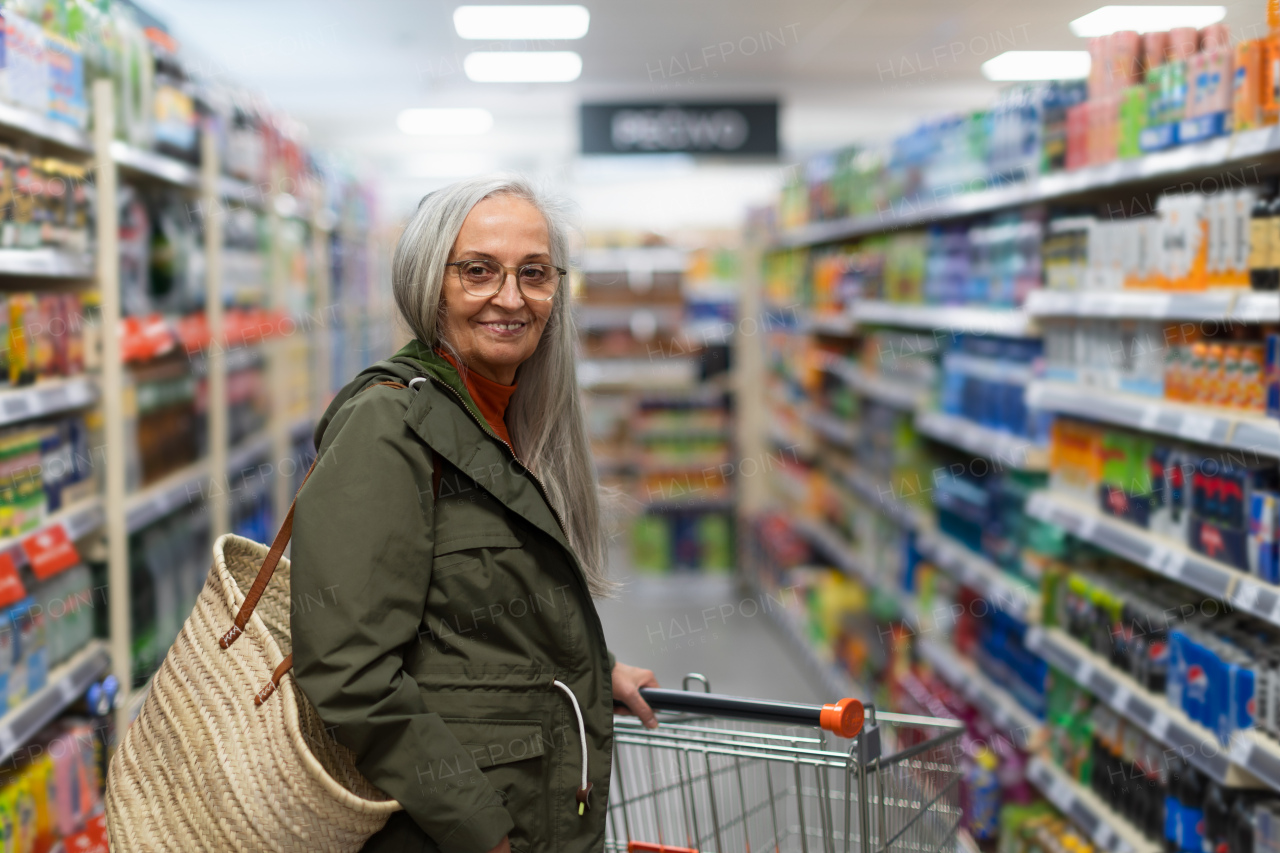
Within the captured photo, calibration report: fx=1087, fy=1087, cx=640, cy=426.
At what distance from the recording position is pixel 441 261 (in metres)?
1.60

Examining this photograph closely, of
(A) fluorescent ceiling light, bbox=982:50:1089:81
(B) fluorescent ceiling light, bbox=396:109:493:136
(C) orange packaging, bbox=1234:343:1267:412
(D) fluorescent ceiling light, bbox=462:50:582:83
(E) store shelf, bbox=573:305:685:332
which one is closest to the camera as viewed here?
(C) orange packaging, bbox=1234:343:1267:412

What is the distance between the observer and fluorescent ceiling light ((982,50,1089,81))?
6.33m

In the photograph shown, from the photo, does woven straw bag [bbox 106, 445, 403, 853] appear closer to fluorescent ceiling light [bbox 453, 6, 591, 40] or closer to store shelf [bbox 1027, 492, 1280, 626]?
store shelf [bbox 1027, 492, 1280, 626]

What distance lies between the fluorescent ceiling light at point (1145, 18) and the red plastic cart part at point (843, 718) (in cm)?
221

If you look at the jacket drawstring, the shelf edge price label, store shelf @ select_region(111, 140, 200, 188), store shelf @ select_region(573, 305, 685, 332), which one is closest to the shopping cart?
the jacket drawstring

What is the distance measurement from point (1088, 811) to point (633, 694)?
6.23 feet

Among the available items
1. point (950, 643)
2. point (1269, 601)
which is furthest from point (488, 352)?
point (950, 643)

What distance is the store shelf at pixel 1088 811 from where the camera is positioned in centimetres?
291

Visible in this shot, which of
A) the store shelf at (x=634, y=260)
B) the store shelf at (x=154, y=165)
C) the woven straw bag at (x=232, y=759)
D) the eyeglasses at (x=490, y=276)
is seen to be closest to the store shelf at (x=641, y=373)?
the store shelf at (x=634, y=260)

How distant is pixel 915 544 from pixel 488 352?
3.59 metres

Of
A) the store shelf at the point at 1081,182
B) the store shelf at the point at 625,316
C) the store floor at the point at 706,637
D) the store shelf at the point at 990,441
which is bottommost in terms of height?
the store floor at the point at 706,637

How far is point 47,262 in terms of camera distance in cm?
281

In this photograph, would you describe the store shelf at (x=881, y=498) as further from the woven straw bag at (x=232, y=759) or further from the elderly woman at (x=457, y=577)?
the woven straw bag at (x=232, y=759)

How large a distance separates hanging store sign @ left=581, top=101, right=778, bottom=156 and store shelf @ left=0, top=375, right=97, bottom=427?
4981mm
